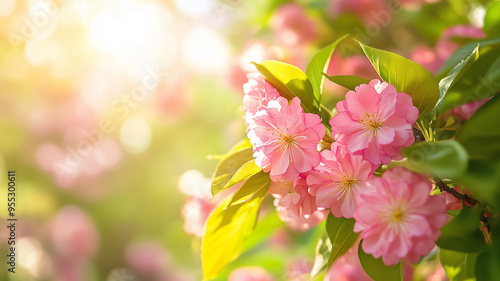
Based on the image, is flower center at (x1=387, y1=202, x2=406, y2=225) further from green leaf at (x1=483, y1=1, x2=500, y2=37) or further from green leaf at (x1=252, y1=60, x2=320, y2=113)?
green leaf at (x1=483, y1=1, x2=500, y2=37)

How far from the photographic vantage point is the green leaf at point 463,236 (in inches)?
13.8

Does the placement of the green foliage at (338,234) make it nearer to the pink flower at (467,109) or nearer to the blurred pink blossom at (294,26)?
the pink flower at (467,109)

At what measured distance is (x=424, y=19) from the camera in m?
1.08

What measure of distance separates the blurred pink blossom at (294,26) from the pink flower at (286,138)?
0.70 m

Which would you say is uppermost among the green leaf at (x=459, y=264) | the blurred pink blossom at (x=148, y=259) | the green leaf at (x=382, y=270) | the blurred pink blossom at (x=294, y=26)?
the blurred pink blossom at (x=294, y=26)

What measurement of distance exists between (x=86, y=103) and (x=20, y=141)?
0.89 feet

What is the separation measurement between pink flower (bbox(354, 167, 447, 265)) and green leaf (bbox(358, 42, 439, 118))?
8 centimetres

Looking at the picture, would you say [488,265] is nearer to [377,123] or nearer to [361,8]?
[377,123]

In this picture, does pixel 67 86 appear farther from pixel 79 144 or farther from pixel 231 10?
pixel 231 10

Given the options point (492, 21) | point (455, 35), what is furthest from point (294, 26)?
point (492, 21)

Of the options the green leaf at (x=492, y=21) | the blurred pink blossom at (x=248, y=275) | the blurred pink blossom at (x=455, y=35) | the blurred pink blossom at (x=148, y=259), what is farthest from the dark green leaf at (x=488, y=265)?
the blurred pink blossom at (x=148, y=259)

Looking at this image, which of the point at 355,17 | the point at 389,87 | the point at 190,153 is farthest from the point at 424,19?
the point at 190,153

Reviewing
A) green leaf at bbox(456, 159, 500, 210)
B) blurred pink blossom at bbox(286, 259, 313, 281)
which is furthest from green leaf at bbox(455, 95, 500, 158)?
blurred pink blossom at bbox(286, 259, 313, 281)

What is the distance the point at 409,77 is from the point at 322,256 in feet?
0.65
